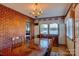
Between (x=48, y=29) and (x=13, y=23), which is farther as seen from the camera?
(x=48, y=29)

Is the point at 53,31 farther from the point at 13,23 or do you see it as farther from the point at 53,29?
the point at 13,23

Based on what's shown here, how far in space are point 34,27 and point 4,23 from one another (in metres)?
0.72

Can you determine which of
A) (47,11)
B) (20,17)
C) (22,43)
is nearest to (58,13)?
(47,11)

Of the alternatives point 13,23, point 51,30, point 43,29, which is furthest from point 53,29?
point 13,23

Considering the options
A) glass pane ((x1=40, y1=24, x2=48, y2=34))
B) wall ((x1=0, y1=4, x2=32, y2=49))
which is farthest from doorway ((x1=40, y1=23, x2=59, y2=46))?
wall ((x1=0, y1=4, x2=32, y2=49))

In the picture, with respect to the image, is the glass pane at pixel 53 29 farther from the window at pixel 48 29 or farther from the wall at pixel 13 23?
the wall at pixel 13 23

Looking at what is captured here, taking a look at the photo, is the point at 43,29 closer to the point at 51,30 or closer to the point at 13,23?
the point at 51,30

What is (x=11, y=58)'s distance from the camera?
1.26 meters

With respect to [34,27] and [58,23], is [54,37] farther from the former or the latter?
[34,27]

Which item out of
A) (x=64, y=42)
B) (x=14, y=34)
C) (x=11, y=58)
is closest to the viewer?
(x=11, y=58)

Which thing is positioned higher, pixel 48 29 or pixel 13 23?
pixel 13 23

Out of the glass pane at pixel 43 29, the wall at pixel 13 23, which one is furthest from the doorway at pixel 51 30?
the wall at pixel 13 23

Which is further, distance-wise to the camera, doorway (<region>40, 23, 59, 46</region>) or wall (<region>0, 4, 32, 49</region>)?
doorway (<region>40, 23, 59, 46</region>)

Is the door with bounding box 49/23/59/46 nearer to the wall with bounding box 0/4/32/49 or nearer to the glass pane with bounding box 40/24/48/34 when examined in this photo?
the glass pane with bounding box 40/24/48/34
